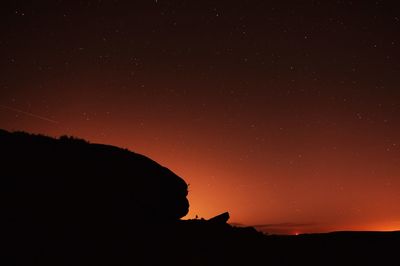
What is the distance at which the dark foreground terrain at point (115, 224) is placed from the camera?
13219mm

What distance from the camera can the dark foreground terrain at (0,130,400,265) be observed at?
13.2 m

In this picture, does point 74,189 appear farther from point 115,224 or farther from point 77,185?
point 115,224

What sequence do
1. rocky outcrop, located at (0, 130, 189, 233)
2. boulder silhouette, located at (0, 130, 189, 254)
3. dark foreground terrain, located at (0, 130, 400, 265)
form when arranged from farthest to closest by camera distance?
rocky outcrop, located at (0, 130, 189, 233), boulder silhouette, located at (0, 130, 189, 254), dark foreground terrain, located at (0, 130, 400, 265)

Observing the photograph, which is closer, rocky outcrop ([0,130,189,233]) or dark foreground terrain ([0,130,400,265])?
dark foreground terrain ([0,130,400,265])

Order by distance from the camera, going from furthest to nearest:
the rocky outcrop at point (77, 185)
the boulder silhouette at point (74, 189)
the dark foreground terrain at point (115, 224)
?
the rocky outcrop at point (77, 185)
the boulder silhouette at point (74, 189)
the dark foreground terrain at point (115, 224)

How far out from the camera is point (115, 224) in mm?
15062

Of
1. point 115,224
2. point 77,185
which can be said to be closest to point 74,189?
point 77,185

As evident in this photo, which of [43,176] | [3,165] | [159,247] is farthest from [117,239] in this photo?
[3,165]

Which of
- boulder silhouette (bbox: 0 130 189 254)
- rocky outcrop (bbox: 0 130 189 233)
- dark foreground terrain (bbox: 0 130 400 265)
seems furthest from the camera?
rocky outcrop (bbox: 0 130 189 233)

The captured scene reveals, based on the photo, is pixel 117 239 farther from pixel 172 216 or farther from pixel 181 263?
pixel 172 216

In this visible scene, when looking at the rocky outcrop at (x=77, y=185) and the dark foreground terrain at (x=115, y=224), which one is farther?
the rocky outcrop at (x=77, y=185)

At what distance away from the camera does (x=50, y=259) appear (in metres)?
12.3

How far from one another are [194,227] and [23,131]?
9.06 meters

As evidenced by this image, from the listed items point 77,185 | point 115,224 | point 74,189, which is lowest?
point 115,224
